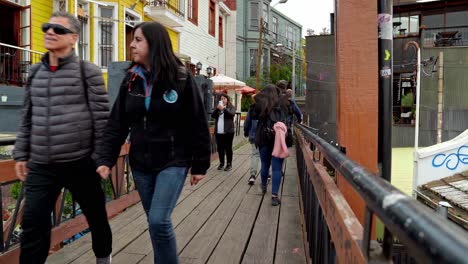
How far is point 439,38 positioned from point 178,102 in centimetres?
2418

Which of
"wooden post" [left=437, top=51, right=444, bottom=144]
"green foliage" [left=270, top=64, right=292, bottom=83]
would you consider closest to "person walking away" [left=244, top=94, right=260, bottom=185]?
"wooden post" [left=437, top=51, right=444, bottom=144]

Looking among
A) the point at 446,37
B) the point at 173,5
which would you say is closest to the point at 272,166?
the point at 173,5

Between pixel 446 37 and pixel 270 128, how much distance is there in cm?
2115

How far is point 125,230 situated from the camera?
4.59 metres

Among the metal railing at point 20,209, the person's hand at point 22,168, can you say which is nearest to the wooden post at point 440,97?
the metal railing at point 20,209

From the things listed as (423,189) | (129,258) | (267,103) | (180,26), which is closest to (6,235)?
(129,258)

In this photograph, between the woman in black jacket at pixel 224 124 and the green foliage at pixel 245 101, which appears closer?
the woman in black jacket at pixel 224 124

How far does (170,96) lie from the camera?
→ 2.70 metres

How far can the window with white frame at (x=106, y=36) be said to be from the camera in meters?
13.4

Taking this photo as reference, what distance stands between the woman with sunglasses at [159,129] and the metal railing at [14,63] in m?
8.15

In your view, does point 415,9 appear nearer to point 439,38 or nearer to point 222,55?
point 439,38

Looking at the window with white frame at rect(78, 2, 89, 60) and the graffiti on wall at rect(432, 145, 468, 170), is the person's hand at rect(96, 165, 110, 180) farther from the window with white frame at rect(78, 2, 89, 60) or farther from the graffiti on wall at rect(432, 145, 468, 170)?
the graffiti on wall at rect(432, 145, 468, 170)

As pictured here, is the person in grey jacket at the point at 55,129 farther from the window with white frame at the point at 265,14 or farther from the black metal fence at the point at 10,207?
the window with white frame at the point at 265,14

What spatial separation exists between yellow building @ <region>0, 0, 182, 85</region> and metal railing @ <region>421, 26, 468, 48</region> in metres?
14.8
